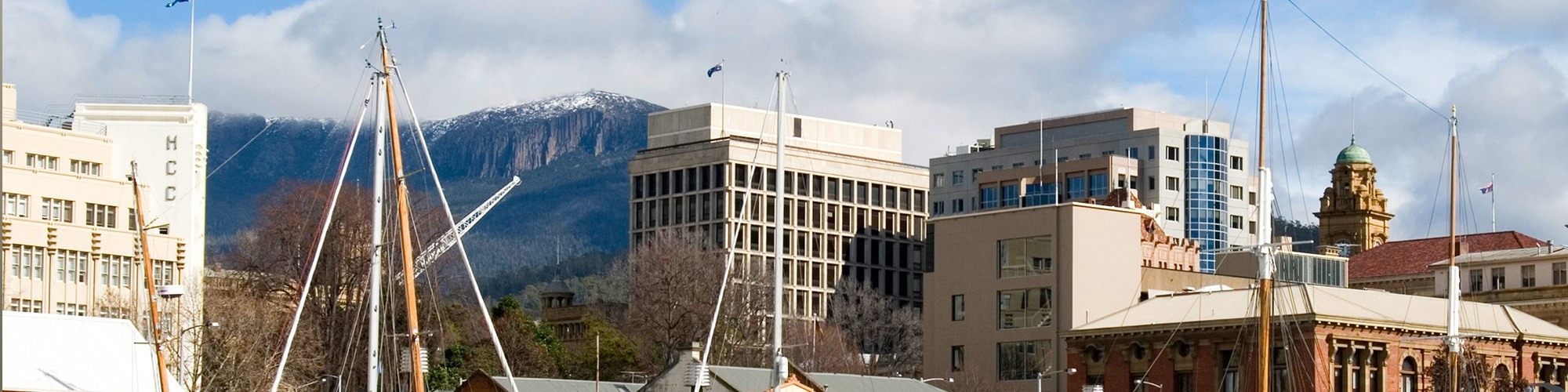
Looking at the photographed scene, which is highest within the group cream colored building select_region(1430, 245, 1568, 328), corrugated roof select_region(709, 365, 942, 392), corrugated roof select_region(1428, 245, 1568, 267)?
corrugated roof select_region(1428, 245, 1568, 267)

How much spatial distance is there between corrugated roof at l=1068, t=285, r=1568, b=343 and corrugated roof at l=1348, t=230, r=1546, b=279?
39737 millimetres

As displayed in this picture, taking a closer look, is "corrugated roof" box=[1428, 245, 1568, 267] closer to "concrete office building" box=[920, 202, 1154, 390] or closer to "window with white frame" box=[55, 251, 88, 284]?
"concrete office building" box=[920, 202, 1154, 390]

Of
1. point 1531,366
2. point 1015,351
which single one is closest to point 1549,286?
point 1531,366

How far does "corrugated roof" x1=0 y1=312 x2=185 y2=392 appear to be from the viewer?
258 feet

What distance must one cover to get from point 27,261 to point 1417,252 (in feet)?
363

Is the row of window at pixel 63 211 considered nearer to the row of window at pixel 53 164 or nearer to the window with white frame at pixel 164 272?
the window with white frame at pixel 164 272

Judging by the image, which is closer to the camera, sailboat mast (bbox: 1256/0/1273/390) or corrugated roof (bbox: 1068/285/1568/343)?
sailboat mast (bbox: 1256/0/1273/390)

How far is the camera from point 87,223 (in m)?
123

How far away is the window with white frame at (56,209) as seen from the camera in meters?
121

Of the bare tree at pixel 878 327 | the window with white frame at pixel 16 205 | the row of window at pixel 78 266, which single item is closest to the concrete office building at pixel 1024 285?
the bare tree at pixel 878 327

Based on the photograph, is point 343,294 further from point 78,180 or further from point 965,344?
point 965,344

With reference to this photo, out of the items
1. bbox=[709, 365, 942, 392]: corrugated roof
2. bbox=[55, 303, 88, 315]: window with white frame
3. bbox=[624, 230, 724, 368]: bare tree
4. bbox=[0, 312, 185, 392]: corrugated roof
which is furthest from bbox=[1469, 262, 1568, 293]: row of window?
bbox=[0, 312, 185, 392]: corrugated roof

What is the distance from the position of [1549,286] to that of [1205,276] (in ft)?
75.6

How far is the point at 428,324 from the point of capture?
12625 centimetres
